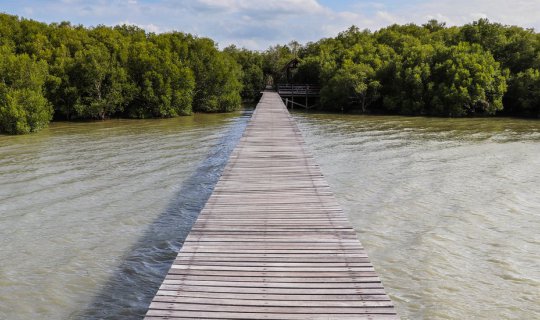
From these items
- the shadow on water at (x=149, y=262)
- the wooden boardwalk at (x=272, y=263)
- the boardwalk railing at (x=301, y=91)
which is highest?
the boardwalk railing at (x=301, y=91)

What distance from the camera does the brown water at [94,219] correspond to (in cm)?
699

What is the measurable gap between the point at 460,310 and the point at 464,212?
478 cm

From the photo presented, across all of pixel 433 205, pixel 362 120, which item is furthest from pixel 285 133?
pixel 362 120

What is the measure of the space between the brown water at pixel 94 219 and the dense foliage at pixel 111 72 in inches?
435

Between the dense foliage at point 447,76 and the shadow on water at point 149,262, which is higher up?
the dense foliage at point 447,76

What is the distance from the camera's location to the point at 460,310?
651cm

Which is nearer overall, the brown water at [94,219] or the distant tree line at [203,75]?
the brown water at [94,219]

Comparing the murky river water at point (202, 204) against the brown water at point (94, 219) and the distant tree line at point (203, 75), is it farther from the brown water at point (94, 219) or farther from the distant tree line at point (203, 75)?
the distant tree line at point (203, 75)

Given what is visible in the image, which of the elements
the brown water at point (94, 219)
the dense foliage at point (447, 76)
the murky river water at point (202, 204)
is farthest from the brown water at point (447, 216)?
the dense foliage at point (447, 76)

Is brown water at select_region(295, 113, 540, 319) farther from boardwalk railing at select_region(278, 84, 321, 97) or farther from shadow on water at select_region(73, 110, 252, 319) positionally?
boardwalk railing at select_region(278, 84, 321, 97)

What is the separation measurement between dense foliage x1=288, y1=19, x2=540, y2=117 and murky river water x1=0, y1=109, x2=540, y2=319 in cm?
1226

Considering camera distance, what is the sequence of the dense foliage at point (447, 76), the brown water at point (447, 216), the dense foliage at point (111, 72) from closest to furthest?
the brown water at point (447, 216) → the dense foliage at point (111, 72) → the dense foliage at point (447, 76)

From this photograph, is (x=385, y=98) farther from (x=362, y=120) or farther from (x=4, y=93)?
(x=4, y=93)

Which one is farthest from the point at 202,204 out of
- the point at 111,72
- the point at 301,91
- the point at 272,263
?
the point at 301,91
